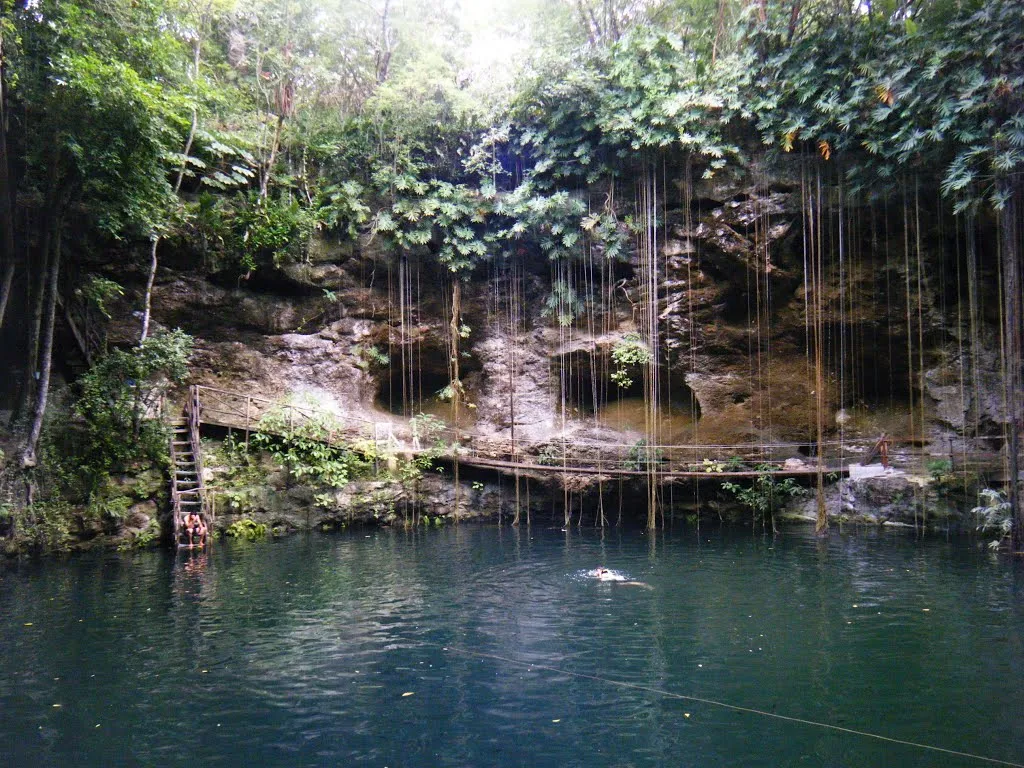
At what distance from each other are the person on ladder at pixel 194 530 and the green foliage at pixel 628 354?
831cm

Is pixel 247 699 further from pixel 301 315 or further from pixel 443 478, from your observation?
pixel 301 315

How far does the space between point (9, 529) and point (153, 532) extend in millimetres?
1874

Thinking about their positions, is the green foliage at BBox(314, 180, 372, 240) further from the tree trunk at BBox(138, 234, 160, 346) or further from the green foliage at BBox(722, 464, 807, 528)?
the green foliage at BBox(722, 464, 807, 528)

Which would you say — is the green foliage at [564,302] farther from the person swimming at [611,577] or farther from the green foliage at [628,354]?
the person swimming at [611,577]

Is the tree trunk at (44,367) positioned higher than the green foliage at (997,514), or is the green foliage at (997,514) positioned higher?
the tree trunk at (44,367)

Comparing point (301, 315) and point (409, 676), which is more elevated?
point (301, 315)

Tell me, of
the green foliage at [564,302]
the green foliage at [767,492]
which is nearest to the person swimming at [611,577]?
the green foliage at [767,492]

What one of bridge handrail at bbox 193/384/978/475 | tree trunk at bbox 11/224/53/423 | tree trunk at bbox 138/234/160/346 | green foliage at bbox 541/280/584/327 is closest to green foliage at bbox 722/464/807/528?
bridge handrail at bbox 193/384/978/475

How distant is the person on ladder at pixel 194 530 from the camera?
33.7 feet

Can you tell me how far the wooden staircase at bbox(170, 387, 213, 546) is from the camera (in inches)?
417

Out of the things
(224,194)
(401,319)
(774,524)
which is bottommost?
(774,524)

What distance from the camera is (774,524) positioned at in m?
12.1

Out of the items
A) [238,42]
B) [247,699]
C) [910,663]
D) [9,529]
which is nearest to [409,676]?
[247,699]

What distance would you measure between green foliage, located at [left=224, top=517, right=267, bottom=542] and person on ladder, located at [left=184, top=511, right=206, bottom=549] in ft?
3.80
